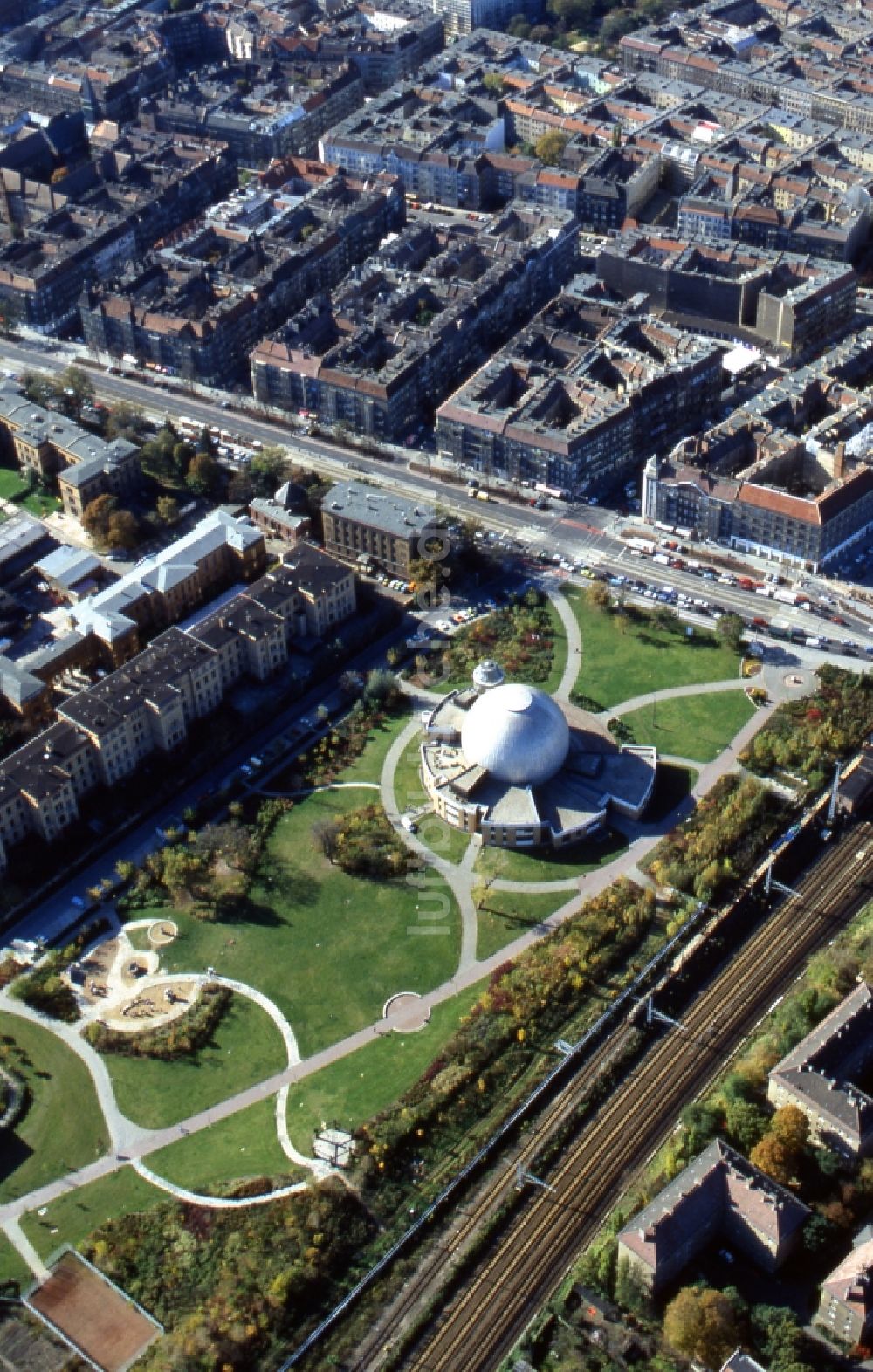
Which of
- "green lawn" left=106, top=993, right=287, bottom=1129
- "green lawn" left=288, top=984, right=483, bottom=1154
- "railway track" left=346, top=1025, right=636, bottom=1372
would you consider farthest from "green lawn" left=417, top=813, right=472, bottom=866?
"railway track" left=346, top=1025, right=636, bottom=1372

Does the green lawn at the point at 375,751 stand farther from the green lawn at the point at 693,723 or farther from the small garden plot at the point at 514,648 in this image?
the green lawn at the point at 693,723

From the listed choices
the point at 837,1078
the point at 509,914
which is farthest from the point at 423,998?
the point at 837,1078

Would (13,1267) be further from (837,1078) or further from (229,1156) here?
(837,1078)

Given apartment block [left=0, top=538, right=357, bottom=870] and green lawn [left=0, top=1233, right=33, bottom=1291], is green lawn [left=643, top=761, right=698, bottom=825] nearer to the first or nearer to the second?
apartment block [left=0, top=538, right=357, bottom=870]

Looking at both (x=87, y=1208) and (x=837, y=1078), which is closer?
(x=87, y=1208)

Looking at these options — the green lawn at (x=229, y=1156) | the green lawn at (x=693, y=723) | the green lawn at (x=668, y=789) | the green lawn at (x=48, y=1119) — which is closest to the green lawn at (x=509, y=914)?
the green lawn at (x=668, y=789)

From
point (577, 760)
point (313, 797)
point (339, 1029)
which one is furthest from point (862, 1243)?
point (313, 797)
